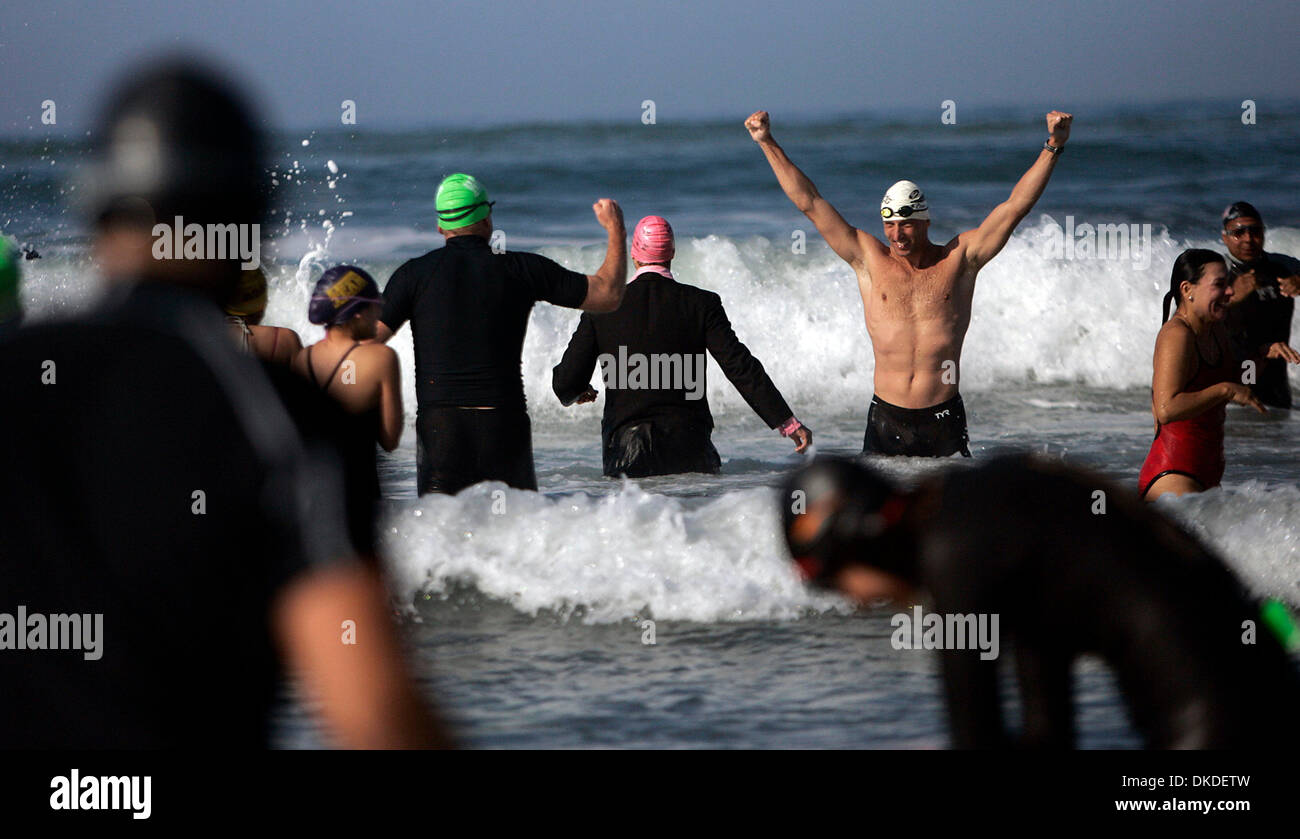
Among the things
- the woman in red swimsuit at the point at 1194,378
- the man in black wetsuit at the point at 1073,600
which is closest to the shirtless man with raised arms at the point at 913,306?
the woman in red swimsuit at the point at 1194,378

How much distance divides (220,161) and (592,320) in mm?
4836

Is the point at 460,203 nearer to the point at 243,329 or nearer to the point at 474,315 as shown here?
the point at 474,315

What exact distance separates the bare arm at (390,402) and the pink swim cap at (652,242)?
1631 mm

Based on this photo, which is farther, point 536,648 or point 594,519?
point 594,519

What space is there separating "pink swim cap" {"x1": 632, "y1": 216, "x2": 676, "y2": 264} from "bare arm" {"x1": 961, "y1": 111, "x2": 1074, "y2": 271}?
1.38m

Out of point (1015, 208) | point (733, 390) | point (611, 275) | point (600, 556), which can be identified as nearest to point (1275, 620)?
point (611, 275)

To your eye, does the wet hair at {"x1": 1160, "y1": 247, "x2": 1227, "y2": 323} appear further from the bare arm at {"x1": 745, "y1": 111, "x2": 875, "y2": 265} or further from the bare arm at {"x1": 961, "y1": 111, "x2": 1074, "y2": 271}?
the bare arm at {"x1": 745, "y1": 111, "x2": 875, "y2": 265}

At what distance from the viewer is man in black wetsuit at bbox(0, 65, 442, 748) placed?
1150 mm

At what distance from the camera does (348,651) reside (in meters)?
1.15

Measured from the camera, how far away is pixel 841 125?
28375 mm

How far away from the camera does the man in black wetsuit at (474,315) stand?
5168 mm

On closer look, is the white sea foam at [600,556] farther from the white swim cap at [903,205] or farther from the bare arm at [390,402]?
the white swim cap at [903,205]
